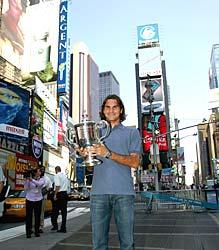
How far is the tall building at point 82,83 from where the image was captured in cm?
14362

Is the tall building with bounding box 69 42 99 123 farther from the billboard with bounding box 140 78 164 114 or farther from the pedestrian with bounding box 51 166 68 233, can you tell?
the pedestrian with bounding box 51 166 68 233

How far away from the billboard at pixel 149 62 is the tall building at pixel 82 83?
181 feet

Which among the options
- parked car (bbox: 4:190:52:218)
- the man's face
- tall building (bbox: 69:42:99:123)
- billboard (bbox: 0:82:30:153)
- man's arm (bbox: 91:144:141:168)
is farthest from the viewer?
tall building (bbox: 69:42:99:123)

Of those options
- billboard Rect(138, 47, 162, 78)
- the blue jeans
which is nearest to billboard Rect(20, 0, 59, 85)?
billboard Rect(138, 47, 162, 78)

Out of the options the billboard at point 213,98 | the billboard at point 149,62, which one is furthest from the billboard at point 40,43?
the billboard at point 213,98

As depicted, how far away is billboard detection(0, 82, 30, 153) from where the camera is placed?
3462 cm

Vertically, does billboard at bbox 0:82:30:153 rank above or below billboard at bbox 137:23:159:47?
below

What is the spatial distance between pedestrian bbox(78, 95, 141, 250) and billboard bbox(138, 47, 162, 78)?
82087 mm

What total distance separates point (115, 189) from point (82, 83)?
480ft

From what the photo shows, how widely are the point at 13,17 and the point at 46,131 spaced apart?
1912 centimetres

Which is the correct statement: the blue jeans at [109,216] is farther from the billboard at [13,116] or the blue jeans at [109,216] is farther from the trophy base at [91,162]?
the billboard at [13,116]

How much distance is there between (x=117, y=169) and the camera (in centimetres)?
296

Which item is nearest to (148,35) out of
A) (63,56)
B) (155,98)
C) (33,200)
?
(155,98)

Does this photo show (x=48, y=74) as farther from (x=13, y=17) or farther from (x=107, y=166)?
(x=107, y=166)
